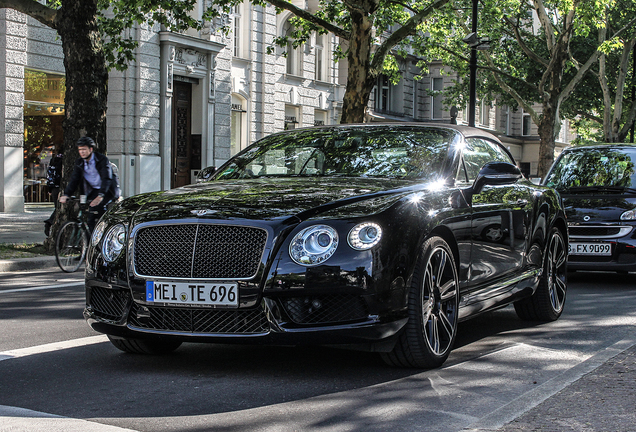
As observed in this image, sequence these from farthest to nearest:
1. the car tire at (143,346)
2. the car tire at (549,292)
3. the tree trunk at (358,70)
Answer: the tree trunk at (358,70) → the car tire at (549,292) → the car tire at (143,346)

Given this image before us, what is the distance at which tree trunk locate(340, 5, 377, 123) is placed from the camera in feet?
64.7

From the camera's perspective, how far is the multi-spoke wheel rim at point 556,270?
738cm

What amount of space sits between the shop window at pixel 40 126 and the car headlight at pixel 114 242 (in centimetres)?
1800

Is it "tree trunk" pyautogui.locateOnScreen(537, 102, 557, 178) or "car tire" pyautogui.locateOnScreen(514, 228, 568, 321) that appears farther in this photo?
"tree trunk" pyautogui.locateOnScreen(537, 102, 557, 178)

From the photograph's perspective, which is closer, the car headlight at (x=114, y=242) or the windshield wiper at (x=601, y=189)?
the car headlight at (x=114, y=242)

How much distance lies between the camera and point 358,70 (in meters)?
20.1

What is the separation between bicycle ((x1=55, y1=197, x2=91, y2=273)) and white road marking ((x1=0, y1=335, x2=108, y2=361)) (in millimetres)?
5767

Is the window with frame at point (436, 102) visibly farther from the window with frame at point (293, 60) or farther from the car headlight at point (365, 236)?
the car headlight at point (365, 236)

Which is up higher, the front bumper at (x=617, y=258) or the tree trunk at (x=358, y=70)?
the tree trunk at (x=358, y=70)

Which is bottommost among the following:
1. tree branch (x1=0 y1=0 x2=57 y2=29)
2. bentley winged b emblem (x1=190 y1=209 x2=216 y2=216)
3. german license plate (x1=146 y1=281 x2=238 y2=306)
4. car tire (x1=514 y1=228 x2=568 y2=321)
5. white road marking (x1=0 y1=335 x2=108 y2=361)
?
white road marking (x1=0 y1=335 x2=108 y2=361)

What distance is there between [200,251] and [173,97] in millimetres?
23177

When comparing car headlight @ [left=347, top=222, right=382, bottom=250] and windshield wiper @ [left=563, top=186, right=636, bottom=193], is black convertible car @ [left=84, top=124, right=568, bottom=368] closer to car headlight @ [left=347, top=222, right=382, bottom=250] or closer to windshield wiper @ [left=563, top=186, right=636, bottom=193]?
car headlight @ [left=347, top=222, right=382, bottom=250]

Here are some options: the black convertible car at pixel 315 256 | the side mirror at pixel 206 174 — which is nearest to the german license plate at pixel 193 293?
the black convertible car at pixel 315 256

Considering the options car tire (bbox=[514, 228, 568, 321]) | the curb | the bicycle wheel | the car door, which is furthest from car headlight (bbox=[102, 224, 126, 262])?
the curb
